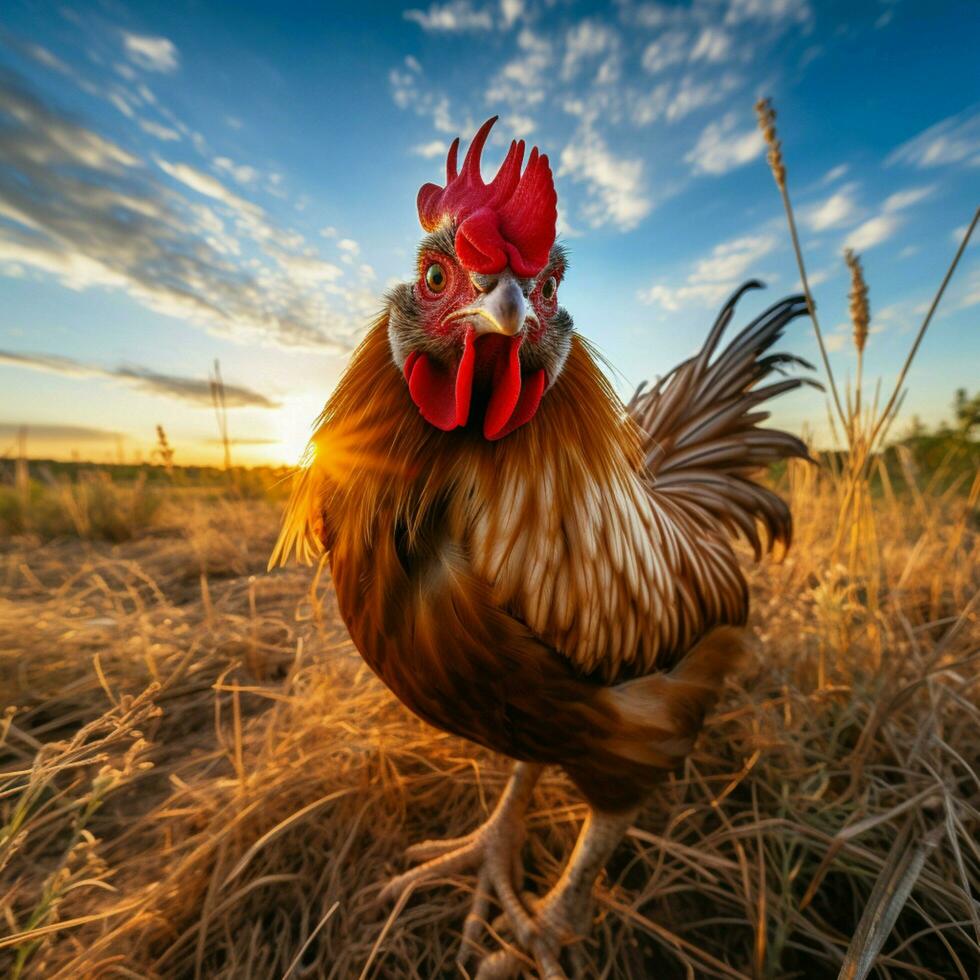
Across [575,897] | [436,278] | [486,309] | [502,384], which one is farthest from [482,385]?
[575,897]

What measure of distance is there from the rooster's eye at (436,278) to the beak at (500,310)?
0.48ft

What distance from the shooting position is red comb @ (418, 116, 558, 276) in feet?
3.44

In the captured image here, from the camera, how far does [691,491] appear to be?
204 centimetres

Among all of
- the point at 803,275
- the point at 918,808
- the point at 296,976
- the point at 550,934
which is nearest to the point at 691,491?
the point at 803,275

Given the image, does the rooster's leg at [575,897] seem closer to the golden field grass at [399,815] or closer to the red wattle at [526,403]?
the golden field grass at [399,815]

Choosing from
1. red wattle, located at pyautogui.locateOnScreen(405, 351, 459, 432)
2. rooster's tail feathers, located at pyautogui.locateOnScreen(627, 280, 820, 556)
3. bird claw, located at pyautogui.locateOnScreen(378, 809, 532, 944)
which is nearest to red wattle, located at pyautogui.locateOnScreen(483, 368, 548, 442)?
red wattle, located at pyautogui.locateOnScreen(405, 351, 459, 432)

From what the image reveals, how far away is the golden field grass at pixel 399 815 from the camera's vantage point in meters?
1.18

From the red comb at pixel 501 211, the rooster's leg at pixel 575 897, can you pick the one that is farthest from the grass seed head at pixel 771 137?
the rooster's leg at pixel 575 897

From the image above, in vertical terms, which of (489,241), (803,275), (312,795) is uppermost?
(803,275)

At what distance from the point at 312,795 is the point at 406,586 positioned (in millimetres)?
1100

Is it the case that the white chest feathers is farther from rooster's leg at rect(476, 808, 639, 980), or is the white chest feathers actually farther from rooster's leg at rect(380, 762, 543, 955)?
rooster's leg at rect(380, 762, 543, 955)

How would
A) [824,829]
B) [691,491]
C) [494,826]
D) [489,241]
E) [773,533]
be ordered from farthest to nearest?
[773,533] → [691,491] → [494,826] → [824,829] → [489,241]

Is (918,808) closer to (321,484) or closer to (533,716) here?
(533,716)

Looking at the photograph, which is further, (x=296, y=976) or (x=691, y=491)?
(x=691, y=491)
